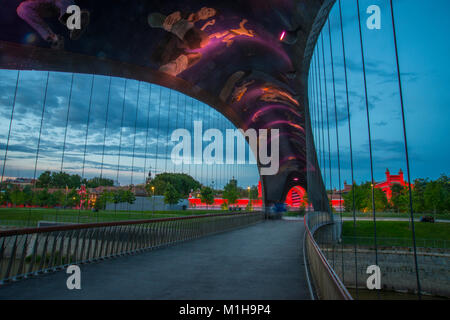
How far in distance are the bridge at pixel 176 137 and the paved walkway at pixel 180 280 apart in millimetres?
34

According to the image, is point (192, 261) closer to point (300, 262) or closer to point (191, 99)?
point (300, 262)

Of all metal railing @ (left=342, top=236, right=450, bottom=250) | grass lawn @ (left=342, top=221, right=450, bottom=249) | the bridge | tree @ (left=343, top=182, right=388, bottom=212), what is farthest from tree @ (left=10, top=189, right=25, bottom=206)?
tree @ (left=343, top=182, right=388, bottom=212)

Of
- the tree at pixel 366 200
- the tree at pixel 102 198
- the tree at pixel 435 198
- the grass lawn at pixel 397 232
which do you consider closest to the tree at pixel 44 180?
the tree at pixel 102 198

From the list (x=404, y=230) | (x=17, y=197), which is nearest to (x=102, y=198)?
(x=17, y=197)

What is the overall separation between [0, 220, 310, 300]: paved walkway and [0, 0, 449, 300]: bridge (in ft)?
0.11

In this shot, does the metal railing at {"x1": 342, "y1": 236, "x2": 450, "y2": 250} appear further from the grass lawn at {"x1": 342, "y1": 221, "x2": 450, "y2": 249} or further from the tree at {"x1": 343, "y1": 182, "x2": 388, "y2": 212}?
the tree at {"x1": 343, "y1": 182, "x2": 388, "y2": 212}

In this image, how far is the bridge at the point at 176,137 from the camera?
14.1ft

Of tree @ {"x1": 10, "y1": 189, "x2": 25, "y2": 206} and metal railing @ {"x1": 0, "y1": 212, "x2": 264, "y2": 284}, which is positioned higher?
tree @ {"x1": 10, "y1": 189, "x2": 25, "y2": 206}

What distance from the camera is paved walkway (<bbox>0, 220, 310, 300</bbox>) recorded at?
12.0 ft

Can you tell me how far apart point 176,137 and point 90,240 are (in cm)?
1242

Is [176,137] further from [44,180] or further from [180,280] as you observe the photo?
[180,280]

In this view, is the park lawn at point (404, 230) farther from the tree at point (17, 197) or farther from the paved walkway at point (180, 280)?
the tree at point (17, 197)

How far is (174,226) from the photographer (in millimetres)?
9047
